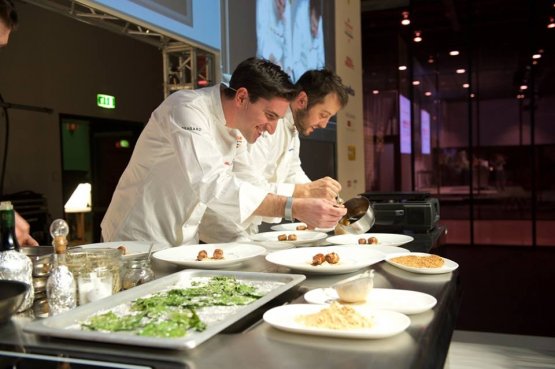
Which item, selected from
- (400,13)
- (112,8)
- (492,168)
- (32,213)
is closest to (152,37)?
(112,8)

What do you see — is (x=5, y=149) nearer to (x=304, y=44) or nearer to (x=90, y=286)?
(x=304, y=44)

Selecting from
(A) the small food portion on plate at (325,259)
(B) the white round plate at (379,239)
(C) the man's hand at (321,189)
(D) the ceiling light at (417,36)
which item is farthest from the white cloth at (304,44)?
(D) the ceiling light at (417,36)

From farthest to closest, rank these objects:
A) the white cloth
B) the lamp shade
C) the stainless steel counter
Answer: the lamp shade < the white cloth < the stainless steel counter

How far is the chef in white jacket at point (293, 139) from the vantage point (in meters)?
2.59

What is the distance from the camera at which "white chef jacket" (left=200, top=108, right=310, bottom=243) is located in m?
2.47

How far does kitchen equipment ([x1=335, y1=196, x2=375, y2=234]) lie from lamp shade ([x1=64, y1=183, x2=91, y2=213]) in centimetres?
433

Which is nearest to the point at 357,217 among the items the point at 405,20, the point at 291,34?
the point at 291,34

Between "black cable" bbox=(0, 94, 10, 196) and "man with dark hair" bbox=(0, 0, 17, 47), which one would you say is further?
"black cable" bbox=(0, 94, 10, 196)

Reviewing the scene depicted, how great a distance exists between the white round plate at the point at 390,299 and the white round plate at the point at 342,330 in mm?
63

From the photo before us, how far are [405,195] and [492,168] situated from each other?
6364mm

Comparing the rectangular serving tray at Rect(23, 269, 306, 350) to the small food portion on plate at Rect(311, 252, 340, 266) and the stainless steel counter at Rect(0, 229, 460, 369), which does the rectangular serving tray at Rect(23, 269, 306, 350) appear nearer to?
the stainless steel counter at Rect(0, 229, 460, 369)

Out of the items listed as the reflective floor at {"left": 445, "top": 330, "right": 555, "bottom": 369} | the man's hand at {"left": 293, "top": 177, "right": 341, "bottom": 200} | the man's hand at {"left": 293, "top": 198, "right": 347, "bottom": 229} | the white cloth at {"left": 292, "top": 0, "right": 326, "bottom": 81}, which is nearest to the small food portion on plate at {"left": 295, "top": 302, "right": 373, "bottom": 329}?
the man's hand at {"left": 293, "top": 198, "right": 347, "bottom": 229}

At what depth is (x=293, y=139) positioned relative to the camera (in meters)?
3.13

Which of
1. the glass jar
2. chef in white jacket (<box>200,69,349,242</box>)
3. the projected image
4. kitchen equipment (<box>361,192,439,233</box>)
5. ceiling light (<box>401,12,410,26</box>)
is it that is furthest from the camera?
ceiling light (<box>401,12,410,26</box>)
